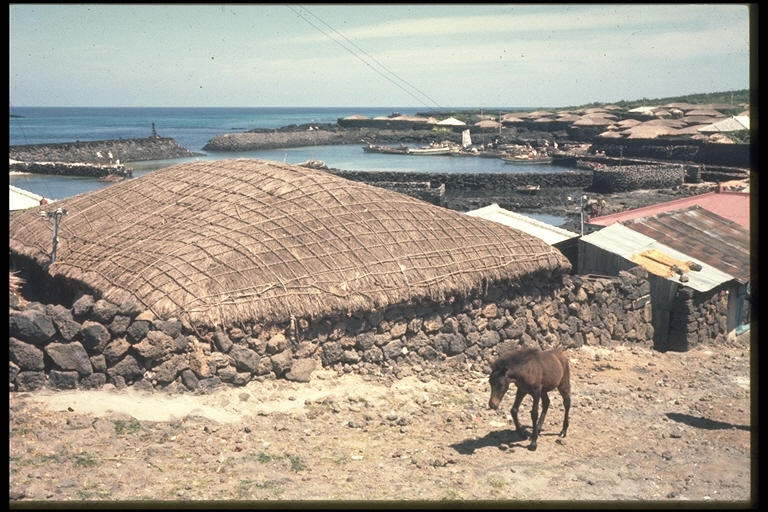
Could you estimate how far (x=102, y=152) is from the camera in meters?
71.9

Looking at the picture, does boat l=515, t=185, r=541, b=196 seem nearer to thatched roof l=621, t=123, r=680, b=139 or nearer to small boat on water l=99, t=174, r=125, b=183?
thatched roof l=621, t=123, r=680, b=139

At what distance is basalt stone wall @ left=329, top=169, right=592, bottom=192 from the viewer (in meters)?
54.3

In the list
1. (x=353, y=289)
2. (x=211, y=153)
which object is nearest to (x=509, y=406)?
(x=353, y=289)

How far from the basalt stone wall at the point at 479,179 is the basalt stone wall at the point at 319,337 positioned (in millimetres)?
39324

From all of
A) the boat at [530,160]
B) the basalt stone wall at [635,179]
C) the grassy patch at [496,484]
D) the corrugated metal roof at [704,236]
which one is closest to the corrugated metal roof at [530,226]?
the corrugated metal roof at [704,236]

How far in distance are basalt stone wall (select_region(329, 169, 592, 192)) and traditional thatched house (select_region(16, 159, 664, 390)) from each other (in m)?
39.0

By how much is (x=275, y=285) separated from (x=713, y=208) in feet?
59.4

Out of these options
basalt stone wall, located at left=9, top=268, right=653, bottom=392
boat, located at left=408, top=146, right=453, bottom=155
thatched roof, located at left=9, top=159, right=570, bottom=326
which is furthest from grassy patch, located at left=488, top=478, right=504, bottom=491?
boat, located at left=408, top=146, right=453, bottom=155

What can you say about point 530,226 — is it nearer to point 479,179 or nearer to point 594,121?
point 479,179

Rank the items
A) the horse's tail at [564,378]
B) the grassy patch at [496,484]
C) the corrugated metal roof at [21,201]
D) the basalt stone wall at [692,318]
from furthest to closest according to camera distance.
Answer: the corrugated metal roof at [21,201] < the basalt stone wall at [692,318] < the horse's tail at [564,378] < the grassy patch at [496,484]

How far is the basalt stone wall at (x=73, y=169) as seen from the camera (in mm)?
55125

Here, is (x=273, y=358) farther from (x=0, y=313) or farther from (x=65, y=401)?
(x=0, y=313)

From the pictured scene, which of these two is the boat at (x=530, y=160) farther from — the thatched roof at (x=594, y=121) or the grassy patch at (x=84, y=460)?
the grassy patch at (x=84, y=460)
